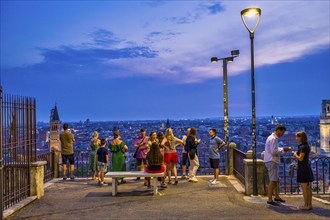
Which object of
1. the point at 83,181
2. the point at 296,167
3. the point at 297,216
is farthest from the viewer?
the point at 83,181

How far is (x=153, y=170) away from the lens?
1094 cm

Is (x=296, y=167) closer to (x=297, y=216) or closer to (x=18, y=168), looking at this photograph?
(x=297, y=216)

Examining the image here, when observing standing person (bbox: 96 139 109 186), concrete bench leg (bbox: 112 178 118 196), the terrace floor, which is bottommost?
the terrace floor

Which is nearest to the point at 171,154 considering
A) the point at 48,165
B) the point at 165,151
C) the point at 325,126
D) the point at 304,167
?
the point at 165,151

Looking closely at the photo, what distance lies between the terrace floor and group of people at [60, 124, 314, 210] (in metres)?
0.48

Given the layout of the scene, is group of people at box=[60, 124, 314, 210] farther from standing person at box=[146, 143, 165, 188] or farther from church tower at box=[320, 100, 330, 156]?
church tower at box=[320, 100, 330, 156]

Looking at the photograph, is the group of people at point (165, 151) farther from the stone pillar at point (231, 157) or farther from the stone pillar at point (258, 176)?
the stone pillar at point (231, 157)

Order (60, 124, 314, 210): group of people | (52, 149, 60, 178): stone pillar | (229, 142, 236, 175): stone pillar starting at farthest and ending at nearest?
(52, 149, 60, 178): stone pillar
(229, 142, 236, 175): stone pillar
(60, 124, 314, 210): group of people

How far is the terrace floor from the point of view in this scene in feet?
27.8

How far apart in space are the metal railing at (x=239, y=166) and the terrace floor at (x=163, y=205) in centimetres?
52

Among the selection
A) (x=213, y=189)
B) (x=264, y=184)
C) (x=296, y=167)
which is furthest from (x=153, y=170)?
(x=296, y=167)

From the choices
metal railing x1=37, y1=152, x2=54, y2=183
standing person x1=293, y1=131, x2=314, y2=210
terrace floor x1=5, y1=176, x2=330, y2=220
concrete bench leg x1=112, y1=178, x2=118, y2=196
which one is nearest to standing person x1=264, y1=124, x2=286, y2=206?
terrace floor x1=5, y1=176, x2=330, y2=220

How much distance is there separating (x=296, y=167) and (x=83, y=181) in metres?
8.02

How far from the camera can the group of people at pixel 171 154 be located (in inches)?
344
